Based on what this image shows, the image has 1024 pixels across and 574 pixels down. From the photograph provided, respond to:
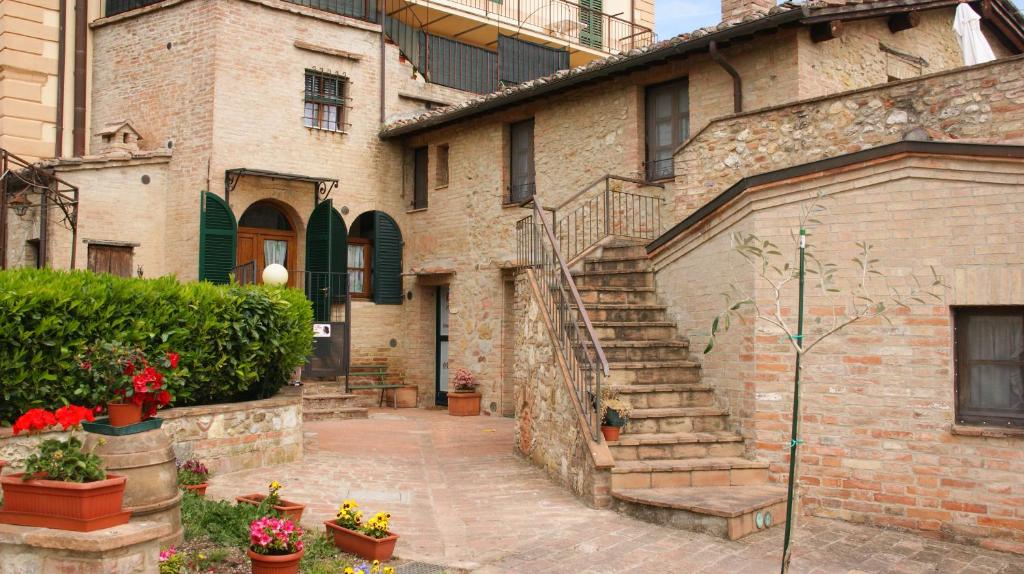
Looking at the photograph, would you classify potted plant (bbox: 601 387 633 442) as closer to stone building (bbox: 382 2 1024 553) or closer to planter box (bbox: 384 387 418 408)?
stone building (bbox: 382 2 1024 553)

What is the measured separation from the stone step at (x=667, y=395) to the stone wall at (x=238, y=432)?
3689 mm

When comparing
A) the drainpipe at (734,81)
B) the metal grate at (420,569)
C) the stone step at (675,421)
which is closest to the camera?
the metal grate at (420,569)

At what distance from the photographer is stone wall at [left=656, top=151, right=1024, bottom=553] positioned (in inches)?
255

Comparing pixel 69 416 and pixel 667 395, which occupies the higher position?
pixel 69 416

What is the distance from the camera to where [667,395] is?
8422mm

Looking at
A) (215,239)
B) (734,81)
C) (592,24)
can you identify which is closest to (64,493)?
(734,81)

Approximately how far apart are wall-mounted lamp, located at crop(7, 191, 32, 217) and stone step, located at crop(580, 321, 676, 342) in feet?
33.8

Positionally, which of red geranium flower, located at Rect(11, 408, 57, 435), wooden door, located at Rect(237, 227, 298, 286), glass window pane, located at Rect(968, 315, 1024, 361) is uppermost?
wooden door, located at Rect(237, 227, 298, 286)

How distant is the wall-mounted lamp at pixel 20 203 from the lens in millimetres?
14062

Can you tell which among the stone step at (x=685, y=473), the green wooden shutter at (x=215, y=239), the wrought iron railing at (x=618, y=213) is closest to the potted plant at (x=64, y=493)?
the stone step at (x=685, y=473)

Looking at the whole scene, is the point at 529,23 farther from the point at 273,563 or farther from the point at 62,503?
the point at 62,503

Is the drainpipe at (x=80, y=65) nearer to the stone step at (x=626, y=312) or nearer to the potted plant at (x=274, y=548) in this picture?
the stone step at (x=626, y=312)

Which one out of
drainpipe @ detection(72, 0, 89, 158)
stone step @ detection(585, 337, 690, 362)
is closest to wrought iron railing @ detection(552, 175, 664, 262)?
stone step @ detection(585, 337, 690, 362)

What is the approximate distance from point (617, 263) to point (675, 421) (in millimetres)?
2718
